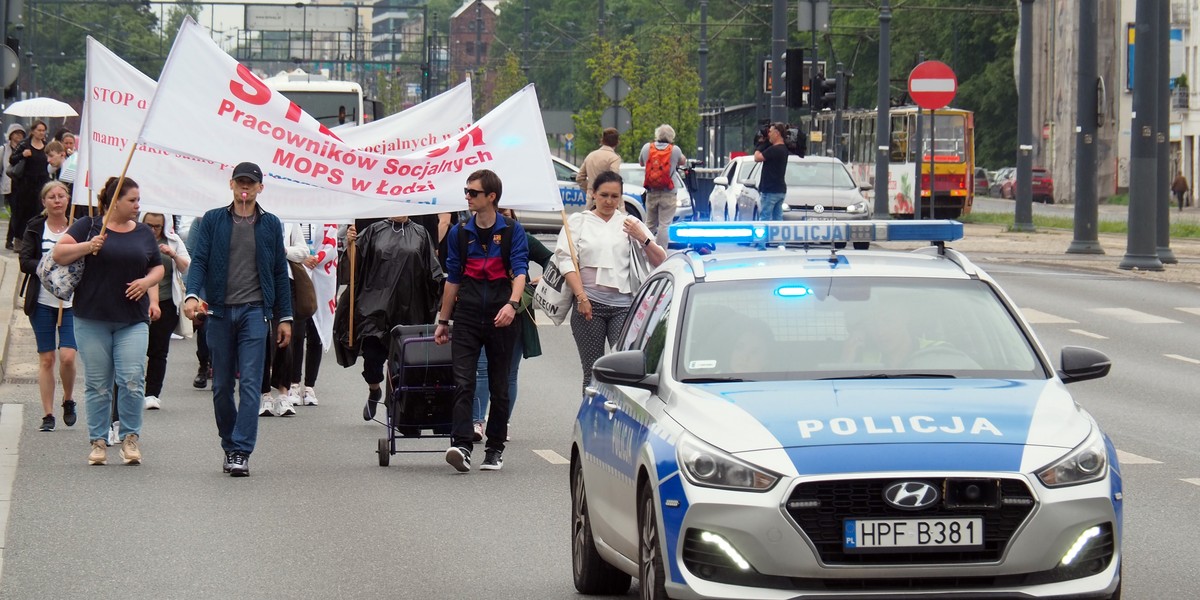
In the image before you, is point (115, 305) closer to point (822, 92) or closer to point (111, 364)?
point (111, 364)

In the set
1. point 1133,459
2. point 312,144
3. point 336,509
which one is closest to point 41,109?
point 312,144

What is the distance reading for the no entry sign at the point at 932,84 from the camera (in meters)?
28.8

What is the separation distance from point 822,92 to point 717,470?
28.2m

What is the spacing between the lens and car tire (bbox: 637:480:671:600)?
6.46 m

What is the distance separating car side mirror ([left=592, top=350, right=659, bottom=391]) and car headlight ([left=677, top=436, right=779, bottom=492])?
718 mm

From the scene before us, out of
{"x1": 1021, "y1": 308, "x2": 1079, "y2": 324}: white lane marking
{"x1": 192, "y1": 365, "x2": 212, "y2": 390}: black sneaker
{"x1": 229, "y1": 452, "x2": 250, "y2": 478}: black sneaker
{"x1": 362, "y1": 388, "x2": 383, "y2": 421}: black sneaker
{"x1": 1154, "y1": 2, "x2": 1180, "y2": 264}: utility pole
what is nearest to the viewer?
{"x1": 229, "y1": 452, "x2": 250, "y2": 478}: black sneaker

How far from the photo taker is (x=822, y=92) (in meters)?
34.0

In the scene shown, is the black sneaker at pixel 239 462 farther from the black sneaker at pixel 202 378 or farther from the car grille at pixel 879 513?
the car grille at pixel 879 513

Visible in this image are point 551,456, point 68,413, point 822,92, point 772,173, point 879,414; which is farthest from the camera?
point 822,92

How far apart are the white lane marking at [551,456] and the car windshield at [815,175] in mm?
22463

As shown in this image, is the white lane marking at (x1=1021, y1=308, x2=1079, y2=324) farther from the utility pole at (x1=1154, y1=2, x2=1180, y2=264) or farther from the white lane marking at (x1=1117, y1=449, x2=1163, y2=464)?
the white lane marking at (x1=1117, y1=449, x2=1163, y2=464)

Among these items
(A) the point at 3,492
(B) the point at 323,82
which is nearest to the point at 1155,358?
(A) the point at 3,492

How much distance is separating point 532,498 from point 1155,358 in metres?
9.55

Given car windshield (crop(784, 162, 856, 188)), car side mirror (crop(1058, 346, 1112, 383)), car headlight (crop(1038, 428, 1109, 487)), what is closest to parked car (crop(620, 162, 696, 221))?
car windshield (crop(784, 162, 856, 188))
